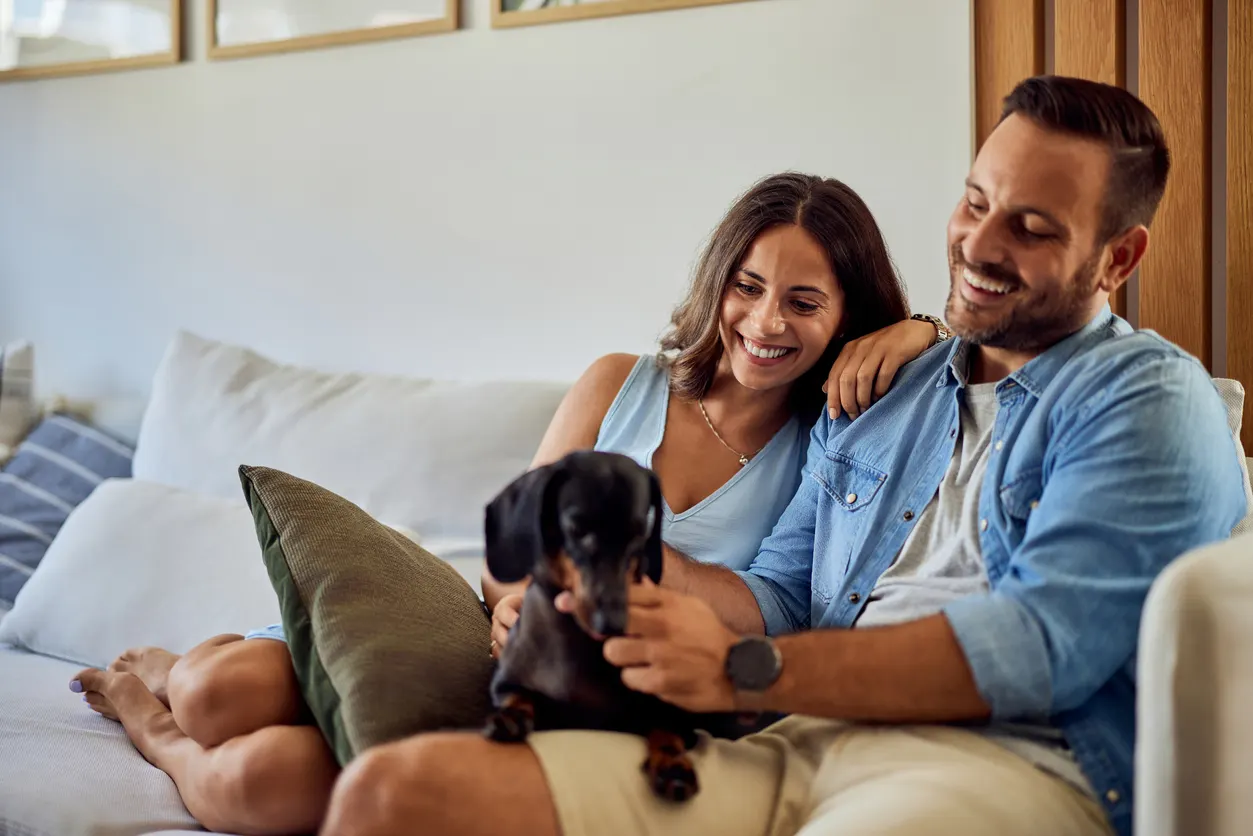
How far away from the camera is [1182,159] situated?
1685 mm

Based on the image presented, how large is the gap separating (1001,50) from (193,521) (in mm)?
1539

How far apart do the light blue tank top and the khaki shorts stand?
1.07 ft

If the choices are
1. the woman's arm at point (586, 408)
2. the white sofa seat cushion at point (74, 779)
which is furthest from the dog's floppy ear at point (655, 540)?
the white sofa seat cushion at point (74, 779)

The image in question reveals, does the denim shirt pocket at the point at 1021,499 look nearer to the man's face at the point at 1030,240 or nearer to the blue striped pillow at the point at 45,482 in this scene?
the man's face at the point at 1030,240

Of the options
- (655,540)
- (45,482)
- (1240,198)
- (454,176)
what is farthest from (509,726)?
(45,482)

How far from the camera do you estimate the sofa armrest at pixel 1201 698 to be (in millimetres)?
839

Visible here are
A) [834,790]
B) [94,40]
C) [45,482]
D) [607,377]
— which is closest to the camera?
[834,790]

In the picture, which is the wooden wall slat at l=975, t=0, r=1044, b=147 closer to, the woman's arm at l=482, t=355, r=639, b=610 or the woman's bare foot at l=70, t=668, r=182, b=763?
the woman's arm at l=482, t=355, r=639, b=610

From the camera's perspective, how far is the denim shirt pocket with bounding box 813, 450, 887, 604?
1.29 meters

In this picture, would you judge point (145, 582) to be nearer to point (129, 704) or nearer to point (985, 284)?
point (129, 704)

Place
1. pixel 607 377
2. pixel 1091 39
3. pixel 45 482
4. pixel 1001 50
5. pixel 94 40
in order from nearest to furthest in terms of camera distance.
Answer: pixel 607 377
pixel 1091 39
pixel 1001 50
pixel 45 482
pixel 94 40

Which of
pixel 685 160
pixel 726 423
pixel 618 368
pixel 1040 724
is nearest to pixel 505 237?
pixel 685 160

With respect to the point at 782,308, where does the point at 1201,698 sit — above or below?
below

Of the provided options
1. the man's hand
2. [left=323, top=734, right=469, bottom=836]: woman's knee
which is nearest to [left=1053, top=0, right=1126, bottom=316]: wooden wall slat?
the man's hand
